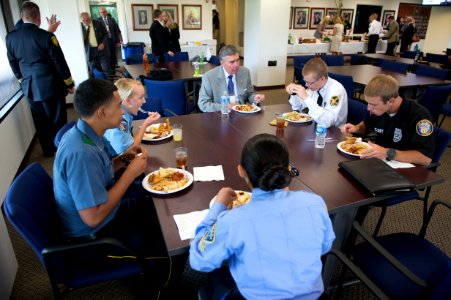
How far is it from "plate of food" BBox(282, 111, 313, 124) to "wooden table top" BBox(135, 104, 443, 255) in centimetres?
7

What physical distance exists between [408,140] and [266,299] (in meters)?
1.64

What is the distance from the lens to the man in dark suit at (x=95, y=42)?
7164 millimetres

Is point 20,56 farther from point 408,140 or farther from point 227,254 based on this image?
point 408,140

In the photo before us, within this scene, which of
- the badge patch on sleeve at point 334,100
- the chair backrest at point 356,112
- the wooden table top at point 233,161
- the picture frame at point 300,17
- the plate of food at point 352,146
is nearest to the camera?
the wooden table top at point 233,161

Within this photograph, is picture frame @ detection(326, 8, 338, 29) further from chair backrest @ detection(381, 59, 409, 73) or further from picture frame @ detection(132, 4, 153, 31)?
chair backrest @ detection(381, 59, 409, 73)

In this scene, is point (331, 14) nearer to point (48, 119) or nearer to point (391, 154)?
point (48, 119)

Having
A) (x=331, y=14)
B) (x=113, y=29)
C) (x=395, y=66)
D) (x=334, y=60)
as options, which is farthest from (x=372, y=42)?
(x=113, y=29)

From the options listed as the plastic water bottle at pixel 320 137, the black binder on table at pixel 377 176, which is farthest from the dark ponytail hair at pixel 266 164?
the plastic water bottle at pixel 320 137

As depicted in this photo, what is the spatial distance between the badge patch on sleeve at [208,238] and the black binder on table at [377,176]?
0.91m

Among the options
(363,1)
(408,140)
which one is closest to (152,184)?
(408,140)

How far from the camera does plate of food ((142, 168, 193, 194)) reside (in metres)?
1.62

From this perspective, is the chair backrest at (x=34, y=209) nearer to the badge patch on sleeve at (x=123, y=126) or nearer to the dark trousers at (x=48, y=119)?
the badge patch on sleeve at (x=123, y=126)

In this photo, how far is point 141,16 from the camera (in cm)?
934

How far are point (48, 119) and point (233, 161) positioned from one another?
3152mm
